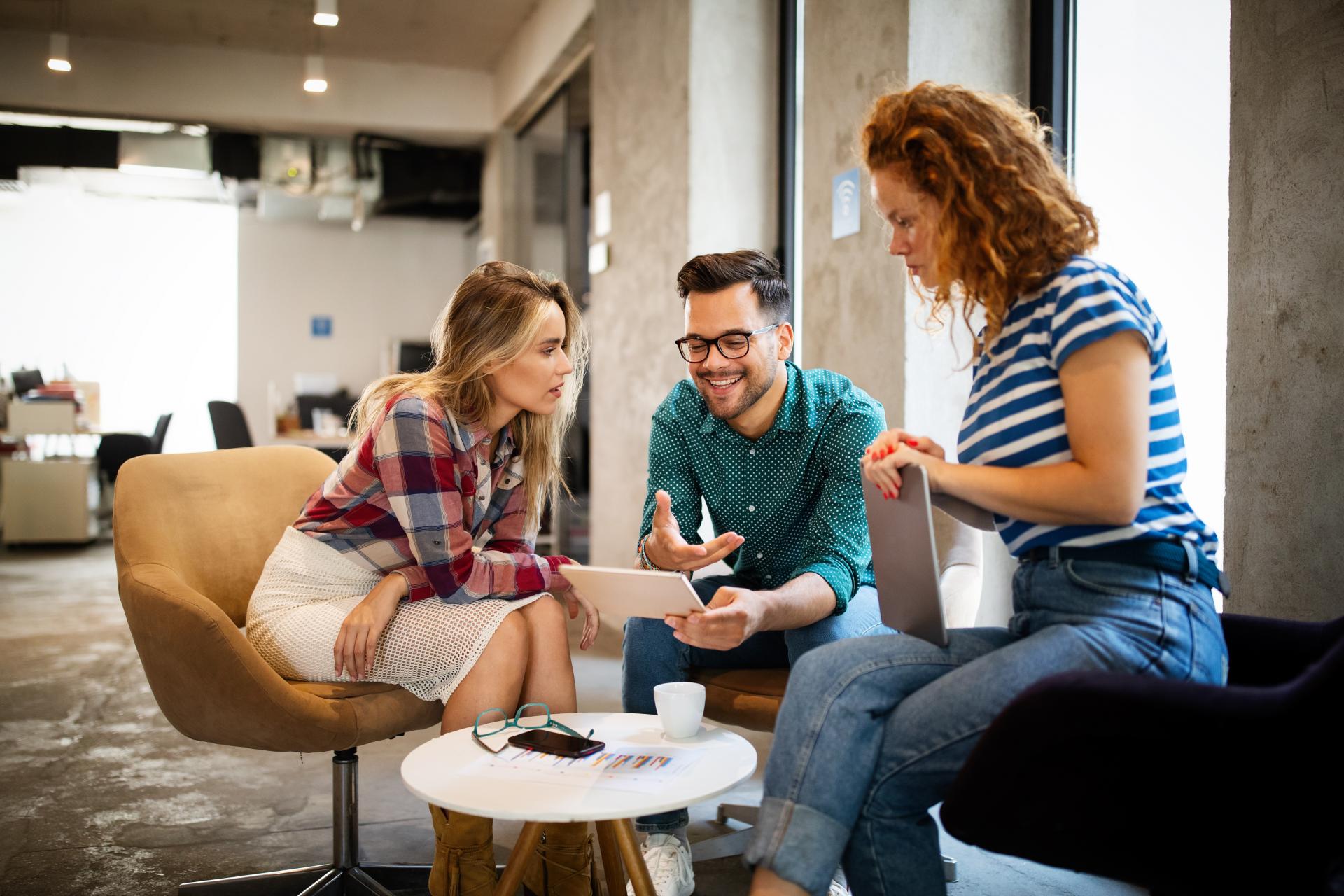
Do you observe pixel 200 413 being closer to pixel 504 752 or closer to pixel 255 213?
pixel 255 213

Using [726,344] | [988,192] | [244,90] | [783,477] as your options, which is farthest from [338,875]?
[244,90]

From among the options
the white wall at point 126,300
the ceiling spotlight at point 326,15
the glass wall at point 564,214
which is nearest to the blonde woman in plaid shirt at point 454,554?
the glass wall at point 564,214

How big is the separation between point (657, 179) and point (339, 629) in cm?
286

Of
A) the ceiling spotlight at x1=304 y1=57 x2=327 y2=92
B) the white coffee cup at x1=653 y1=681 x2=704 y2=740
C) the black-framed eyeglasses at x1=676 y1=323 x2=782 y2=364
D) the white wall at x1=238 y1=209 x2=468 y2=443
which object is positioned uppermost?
the ceiling spotlight at x1=304 y1=57 x2=327 y2=92

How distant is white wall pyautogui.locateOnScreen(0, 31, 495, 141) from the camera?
23.1ft

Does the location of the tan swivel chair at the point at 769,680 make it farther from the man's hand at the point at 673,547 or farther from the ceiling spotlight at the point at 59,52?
the ceiling spotlight at the point at 59,52

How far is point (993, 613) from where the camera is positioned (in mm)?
2793

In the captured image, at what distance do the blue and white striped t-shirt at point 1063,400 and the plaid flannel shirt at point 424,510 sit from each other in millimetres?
979

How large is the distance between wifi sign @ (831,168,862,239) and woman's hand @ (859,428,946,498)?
5.41 feet

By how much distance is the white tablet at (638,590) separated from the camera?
60.2 inches

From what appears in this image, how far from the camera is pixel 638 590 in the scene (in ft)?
5.27

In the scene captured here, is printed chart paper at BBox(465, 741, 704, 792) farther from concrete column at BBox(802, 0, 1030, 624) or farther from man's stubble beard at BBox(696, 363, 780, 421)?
concrete column at BBox(802, 0, 1030, 624)

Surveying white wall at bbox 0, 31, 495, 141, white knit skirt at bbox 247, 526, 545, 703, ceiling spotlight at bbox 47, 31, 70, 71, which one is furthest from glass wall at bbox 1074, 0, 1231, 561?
ceiling spotlight at bbox 47, 31, 70, 71

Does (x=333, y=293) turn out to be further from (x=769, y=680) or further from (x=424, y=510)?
(x=769, y=680)
